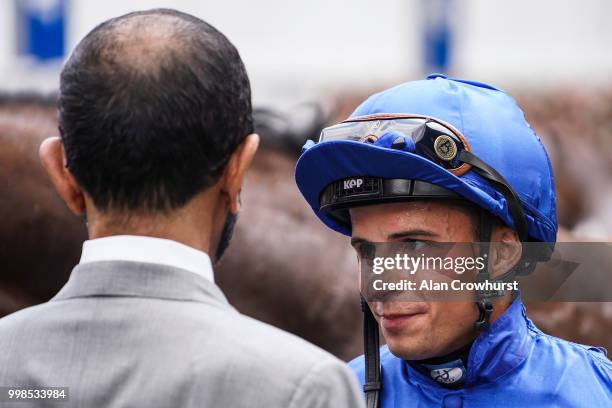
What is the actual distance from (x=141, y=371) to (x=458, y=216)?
2.75 feet

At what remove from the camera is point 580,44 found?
7.64 meters

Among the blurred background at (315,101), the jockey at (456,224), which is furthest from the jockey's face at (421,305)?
the blurred background at (315,101)

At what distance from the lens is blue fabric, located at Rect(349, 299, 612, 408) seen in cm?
157

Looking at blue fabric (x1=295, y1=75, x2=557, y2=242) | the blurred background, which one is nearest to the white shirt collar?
blue fabric (x1=295, y1=75, x2=557, y2=242)

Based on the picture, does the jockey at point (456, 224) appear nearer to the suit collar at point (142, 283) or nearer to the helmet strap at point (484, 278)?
the helmet strap at point (484, 278)

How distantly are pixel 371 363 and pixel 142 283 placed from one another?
75cm

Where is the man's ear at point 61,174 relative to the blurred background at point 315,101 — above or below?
above

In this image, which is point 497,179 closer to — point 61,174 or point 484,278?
point 484,278

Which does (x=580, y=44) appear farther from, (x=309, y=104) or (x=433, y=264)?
(x=433, y=264)

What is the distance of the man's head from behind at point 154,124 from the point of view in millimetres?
1023

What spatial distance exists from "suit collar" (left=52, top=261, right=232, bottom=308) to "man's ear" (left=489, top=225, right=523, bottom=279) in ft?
2.55

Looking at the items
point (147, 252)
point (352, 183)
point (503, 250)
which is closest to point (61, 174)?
point (147, 252)

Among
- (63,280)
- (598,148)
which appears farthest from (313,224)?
(598,148)

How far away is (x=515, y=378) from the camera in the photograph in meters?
1.60
